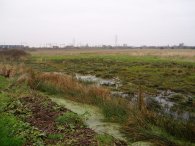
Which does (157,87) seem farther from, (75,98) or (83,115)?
(83,115)

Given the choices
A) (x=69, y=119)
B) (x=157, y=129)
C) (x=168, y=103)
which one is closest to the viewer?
(x=157, y=129)

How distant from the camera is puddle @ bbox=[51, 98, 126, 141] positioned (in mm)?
8945

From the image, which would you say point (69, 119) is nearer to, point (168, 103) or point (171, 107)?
point (171, 107)

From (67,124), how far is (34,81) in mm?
7948

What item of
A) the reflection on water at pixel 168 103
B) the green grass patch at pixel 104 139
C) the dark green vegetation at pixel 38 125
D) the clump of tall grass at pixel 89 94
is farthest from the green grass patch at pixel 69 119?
the reflection on water at pixel 168 103

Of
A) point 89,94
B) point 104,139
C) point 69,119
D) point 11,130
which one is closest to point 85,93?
point 89,94

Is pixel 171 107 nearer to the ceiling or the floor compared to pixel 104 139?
nearer to the floor

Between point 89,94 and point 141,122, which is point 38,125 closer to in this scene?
point 141,122

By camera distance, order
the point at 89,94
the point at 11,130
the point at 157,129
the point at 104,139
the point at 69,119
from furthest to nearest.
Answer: the point at 89,94
the point at 69,119
the point at 157,129
the point at 11,130
the point at 104,139

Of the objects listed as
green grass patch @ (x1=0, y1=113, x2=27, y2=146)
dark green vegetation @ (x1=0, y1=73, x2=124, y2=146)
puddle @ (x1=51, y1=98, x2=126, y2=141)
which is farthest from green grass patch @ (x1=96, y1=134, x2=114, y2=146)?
green grass patch @ (x1=0, y1=113, x2=27, y2=146)

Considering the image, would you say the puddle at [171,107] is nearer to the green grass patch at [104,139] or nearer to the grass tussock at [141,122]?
the grass tussock at [141,122]

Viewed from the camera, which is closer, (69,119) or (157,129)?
(157,129)

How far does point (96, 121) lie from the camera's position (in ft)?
33.6

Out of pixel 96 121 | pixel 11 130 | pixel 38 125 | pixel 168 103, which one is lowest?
pixel 168 103
